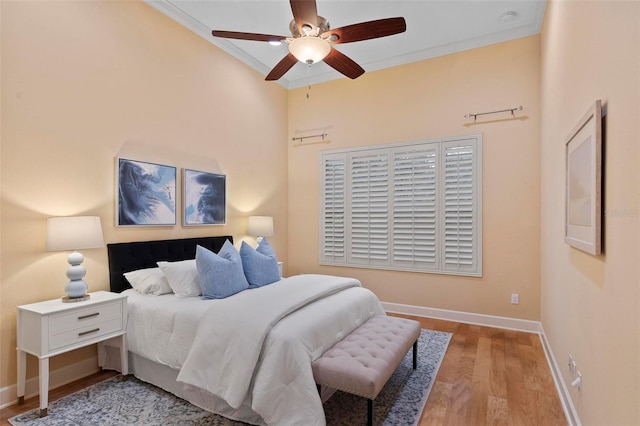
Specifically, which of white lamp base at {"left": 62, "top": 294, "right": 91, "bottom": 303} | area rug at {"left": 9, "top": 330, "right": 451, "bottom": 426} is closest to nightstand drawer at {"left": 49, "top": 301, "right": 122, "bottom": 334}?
white lamp base at {"left": 62, "top": 294, "right": 91, "bottom": 303}

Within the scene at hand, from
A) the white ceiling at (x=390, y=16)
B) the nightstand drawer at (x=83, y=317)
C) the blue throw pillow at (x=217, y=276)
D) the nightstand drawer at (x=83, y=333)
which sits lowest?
the nightstand drawer at (x=83, y=333)

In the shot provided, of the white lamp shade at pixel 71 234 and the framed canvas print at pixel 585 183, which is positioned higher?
the framed canvas print at pixel 585 183

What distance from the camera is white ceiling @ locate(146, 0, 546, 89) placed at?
344cm

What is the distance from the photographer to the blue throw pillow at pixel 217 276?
110 inches

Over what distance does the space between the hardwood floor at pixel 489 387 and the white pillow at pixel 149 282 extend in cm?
74

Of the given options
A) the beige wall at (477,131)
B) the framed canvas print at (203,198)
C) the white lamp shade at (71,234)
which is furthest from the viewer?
the beige wall at (477,131)

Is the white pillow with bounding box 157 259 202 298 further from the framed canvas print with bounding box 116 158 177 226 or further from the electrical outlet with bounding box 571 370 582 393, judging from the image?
the electrical outlet with bounding box 571 370 582 393

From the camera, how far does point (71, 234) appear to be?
2457 millimetres

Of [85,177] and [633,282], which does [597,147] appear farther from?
[85,177]

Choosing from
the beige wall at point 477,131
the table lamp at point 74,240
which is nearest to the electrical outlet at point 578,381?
the beige wall at point 477,131

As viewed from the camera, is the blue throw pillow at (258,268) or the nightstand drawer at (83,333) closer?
the nightstand drawer at (83,333)

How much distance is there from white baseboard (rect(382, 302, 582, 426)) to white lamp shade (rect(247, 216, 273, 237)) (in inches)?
74.7

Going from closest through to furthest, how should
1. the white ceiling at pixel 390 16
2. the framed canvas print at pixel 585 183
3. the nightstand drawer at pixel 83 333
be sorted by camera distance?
the framed canvas print at pixel 585 183 → the nightstand drawer at pixel 83 333 → the white ceiling at pixel 390 16

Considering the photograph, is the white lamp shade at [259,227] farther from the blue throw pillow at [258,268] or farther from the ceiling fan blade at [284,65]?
the ceiling fan blade at [284,65]
